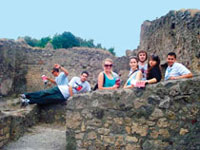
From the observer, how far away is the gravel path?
495 centimetres

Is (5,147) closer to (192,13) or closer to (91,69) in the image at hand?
(192,13)

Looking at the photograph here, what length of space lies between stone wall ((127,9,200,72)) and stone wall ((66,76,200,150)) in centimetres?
301

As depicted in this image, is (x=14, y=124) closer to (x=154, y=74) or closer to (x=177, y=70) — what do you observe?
(x=154, y=74)

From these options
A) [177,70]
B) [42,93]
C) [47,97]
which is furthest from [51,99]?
[177,70]

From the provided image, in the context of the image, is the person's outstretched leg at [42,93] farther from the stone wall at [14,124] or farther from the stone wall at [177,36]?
the stone wall at [177,36]

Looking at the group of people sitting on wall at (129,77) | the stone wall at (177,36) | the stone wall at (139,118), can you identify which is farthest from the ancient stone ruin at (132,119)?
the stone wall at (177,36)

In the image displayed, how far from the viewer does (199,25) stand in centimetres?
685

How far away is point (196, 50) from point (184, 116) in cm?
356

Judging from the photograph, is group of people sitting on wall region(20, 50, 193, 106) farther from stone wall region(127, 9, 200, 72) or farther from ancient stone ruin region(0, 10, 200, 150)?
stone wall region(127, 9, 200, 72)

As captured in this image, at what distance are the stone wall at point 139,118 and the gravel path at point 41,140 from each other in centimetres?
75

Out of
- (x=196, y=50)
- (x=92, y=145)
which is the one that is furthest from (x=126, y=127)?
(x=196, y=50)

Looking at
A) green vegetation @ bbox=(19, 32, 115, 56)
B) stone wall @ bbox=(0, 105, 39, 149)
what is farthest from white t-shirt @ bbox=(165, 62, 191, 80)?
green vegetation @ bbox=(19, 32, 115, 56)

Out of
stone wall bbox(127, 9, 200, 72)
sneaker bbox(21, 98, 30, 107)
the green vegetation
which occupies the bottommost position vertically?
sneaker bbox(21, 98, 30, 107)

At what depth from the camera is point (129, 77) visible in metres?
4.76
